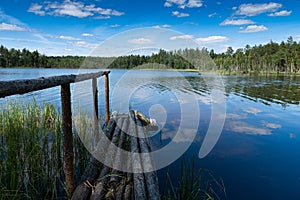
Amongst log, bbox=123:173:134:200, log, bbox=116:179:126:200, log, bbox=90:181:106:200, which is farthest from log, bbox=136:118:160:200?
log, bbox=90:181:106:200

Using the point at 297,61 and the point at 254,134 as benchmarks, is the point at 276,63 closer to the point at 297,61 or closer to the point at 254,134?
A: the point at 297,61

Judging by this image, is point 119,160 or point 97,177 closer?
point 97,177

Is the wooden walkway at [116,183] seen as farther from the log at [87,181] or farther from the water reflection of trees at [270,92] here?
the water reflection of trees at [270,92]

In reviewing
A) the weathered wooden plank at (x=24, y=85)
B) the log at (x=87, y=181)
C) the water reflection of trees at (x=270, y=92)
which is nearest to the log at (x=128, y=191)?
the log at (x=87, y=181)

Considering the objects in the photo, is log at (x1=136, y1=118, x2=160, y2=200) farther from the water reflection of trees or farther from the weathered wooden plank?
the water reflection of trees

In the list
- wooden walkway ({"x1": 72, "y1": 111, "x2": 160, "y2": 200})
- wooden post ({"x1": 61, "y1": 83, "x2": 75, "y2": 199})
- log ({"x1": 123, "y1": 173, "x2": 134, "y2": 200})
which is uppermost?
wooden post ({"x1": 61, "y1": 83, "x2": 75, "y2": 199})

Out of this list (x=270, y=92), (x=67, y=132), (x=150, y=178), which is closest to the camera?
(x=67, y=132)

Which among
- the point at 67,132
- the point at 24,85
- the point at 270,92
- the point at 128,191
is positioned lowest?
the point at 128,191

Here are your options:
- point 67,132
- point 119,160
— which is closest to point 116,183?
point 119,160

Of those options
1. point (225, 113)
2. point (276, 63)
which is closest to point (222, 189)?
point (225, 113)

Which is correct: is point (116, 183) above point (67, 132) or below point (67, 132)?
below

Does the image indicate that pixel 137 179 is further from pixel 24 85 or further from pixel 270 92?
pixel 270 92

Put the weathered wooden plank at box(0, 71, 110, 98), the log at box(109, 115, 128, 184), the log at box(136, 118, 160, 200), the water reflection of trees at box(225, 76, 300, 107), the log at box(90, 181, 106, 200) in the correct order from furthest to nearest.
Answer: the water reflection of trees at box(225, 76, 300, 107), the log at box(109, 115, 128, 184), the log at box(136, 118, 160, 200), the log at box(90, 181, 106, 200), the weathered wooden plank at box(0, 71, 110, 98)

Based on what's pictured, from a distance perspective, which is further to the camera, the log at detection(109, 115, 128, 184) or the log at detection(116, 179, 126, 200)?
the log at detection(109, 115, 128, 184)
